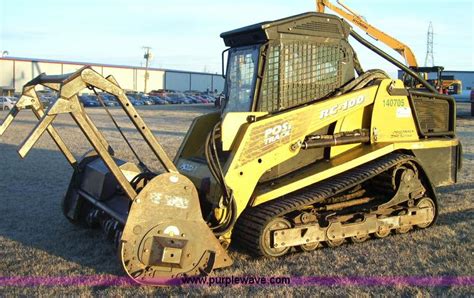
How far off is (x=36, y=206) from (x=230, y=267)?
3705 mm

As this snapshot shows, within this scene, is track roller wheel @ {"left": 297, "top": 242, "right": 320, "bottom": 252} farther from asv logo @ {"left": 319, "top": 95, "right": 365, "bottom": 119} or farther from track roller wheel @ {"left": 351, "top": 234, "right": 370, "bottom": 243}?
asv logo @ {"left": 319, "top": 95, "right": 365, "bottom": 119}

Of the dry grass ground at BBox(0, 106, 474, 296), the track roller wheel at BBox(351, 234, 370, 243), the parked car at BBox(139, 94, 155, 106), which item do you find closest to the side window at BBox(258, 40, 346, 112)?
the track roller wheel at BBox(351, 234, 370, 243)

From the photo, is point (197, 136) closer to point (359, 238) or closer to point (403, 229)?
point (359, 238)

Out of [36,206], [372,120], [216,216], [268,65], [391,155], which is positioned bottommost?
[36,206]

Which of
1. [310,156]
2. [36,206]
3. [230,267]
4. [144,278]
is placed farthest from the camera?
[36,206]

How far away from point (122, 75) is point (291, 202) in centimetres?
7724

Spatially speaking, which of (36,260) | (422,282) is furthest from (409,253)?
(36,260)

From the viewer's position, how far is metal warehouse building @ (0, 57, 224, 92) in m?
66.4

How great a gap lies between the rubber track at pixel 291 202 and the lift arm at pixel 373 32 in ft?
66.3

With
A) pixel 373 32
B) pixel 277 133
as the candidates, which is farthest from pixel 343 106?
pixel 373 32

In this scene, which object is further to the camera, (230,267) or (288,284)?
(230,267)

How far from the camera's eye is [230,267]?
485 centimetres

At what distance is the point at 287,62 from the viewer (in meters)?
5.66

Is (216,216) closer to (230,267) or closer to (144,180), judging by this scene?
(230,267)
